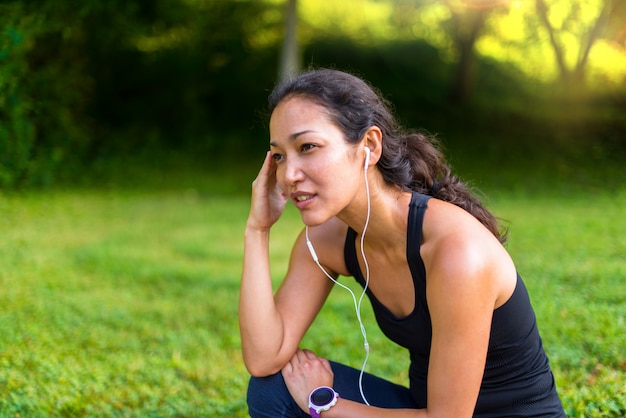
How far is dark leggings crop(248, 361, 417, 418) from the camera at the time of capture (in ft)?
8.34

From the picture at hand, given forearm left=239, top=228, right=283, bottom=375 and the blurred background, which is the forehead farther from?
the blurred background

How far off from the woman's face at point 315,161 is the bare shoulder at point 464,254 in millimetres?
276

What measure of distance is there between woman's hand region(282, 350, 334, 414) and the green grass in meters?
1.04

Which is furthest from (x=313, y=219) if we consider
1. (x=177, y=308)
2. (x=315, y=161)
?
(x=177, y=308)

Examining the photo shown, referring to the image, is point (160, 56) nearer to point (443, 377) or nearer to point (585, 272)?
point (585, 272)

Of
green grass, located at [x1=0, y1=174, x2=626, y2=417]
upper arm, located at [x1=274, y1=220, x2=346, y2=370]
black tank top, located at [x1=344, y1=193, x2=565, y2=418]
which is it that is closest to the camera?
black tank top, located at [x1=344, y1=193, x2=565, y2=418]

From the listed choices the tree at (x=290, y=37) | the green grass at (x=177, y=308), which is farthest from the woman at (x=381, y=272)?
the tree at (x=290, y=37)

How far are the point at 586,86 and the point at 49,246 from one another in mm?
9439

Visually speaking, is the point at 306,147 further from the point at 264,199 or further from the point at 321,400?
the point at 321,400

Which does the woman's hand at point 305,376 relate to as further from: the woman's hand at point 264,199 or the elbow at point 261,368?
the woman's hand at point 264,199

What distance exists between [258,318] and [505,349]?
848mm

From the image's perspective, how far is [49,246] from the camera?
275 inches

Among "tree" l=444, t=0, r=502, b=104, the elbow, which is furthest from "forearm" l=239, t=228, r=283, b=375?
"tree" l=444, t=0, r=502, b=104

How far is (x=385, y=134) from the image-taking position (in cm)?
243
